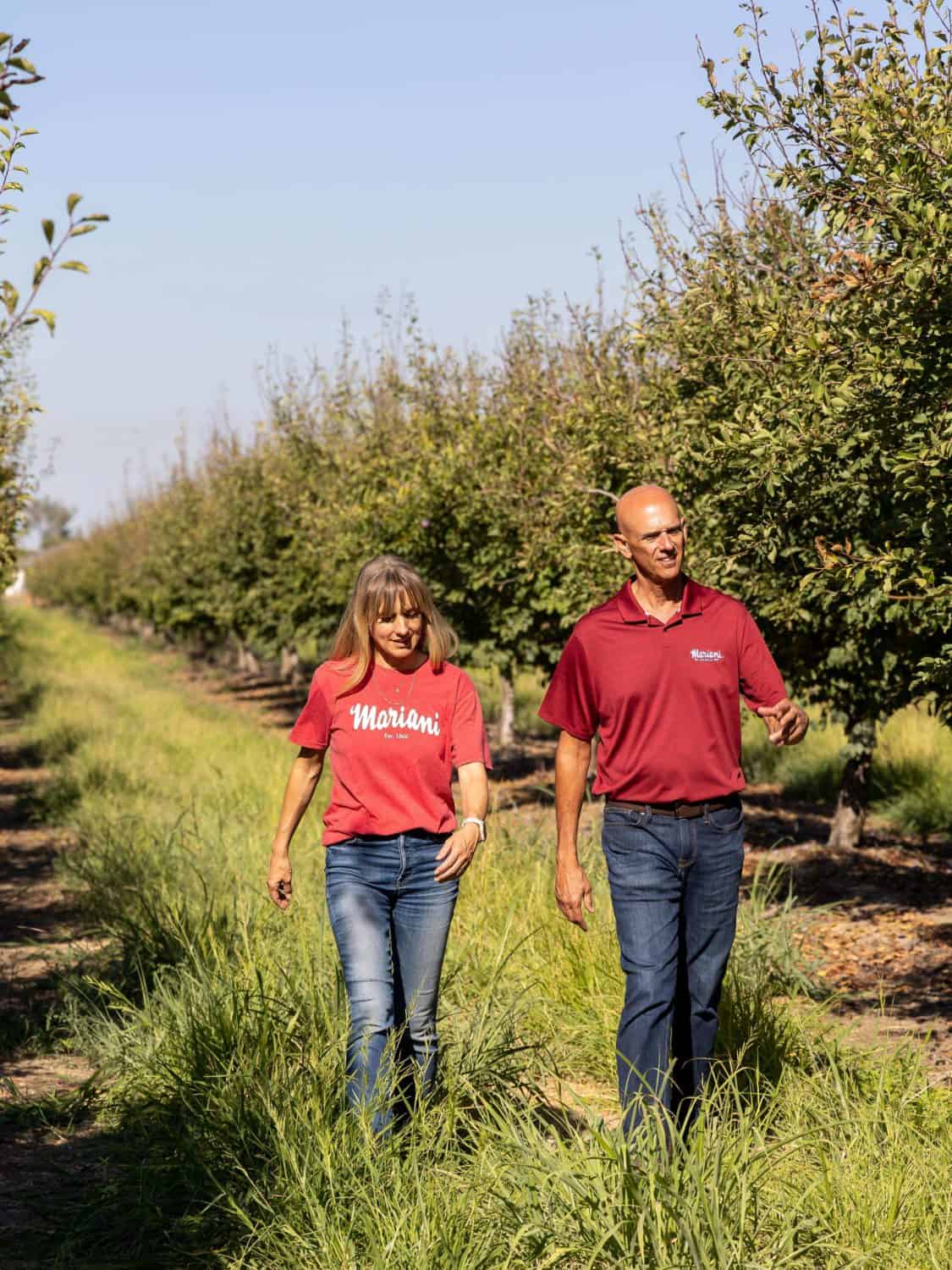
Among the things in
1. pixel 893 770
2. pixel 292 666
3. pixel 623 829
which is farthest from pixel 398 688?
pixel 292 666

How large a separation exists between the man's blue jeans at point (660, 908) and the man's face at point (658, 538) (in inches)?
28.4

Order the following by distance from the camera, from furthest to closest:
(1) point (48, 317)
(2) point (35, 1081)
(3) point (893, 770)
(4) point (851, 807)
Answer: (3) point (893, 770) < (4) point (851, 807) < (2) point (35, 1081) < (1) point (48, 317)

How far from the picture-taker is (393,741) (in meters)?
4.71

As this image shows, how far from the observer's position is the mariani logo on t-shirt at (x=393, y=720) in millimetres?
4730

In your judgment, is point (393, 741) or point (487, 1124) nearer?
point (487, 1124)

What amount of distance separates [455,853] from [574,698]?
0.59 metres

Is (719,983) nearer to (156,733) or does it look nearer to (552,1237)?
(552,1237)

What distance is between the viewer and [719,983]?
464 cm

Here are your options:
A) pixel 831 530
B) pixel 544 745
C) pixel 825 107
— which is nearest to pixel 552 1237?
pixel 825 107

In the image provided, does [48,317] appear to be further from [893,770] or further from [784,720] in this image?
[893,770]

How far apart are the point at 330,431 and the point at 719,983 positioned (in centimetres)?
2258

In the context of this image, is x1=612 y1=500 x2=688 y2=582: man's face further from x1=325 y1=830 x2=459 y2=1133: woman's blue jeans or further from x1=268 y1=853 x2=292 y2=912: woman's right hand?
x1=268 y1=853 x2=292 y2=912: woman's right hand

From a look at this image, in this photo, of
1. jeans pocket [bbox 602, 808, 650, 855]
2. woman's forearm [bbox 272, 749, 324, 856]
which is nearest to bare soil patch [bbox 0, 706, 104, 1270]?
woman's forearm [bbox 272, 749, 324, 856]

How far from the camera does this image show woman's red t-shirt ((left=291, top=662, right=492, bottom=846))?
466cm
